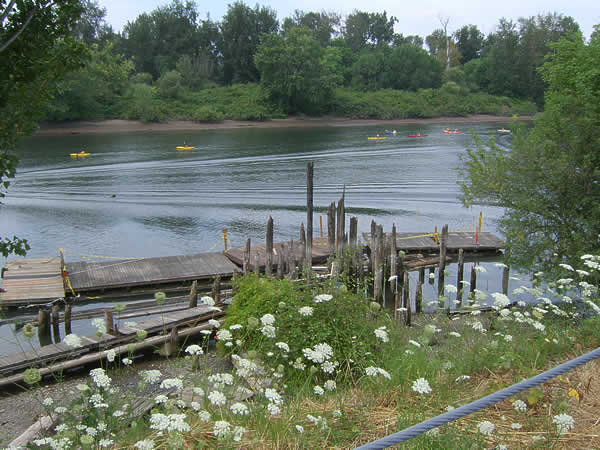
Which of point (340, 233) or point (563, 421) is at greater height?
point (563, 421)

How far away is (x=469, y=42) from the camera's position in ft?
408

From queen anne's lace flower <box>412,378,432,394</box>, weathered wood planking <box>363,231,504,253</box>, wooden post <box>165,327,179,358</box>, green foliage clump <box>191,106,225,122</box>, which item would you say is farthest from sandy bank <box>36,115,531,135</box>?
queen anne's lace flower <box>412,378,432,394</box>

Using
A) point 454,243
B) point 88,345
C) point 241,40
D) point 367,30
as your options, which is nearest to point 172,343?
point 88,345

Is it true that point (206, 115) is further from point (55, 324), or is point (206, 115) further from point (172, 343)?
point (172, 343)

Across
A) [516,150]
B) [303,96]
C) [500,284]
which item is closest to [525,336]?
[516,150]

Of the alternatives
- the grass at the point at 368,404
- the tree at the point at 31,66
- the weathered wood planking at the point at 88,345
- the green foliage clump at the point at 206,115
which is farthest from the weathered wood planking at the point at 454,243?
the green foliage clump at the point at 206,115

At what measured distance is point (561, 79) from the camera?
20547 mm

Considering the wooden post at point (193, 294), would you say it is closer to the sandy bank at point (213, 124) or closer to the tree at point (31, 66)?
the tree at point (31, 66)

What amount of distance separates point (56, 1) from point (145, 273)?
1535cm

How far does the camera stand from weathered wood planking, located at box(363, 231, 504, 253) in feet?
80.0

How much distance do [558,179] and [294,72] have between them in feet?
229

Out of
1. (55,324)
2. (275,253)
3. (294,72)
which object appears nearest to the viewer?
(55,324)

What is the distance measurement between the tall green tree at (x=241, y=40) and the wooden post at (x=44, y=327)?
278 ft

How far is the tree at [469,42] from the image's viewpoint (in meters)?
124
